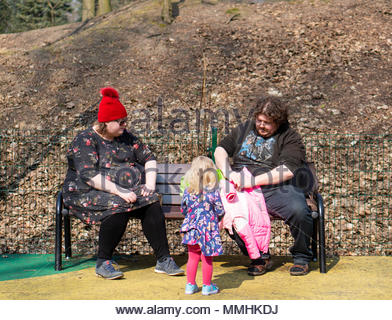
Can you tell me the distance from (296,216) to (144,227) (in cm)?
132

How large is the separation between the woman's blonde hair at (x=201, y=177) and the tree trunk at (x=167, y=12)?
9.15 meters

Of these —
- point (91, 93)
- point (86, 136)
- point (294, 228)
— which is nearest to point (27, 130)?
point (91, 93)

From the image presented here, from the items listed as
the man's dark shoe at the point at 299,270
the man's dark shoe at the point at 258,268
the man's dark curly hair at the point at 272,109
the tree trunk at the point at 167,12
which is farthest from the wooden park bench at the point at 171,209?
the tree trunk at the point at 167,12

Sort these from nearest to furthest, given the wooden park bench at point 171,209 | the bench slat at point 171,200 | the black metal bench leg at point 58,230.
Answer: the wooden park bench at point 171,209 < the black metal bench leg at point 58,230 < the bench slat at point 171,200

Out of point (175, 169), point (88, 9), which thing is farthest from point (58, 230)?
point (88, 9)

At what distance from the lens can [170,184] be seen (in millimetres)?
5016

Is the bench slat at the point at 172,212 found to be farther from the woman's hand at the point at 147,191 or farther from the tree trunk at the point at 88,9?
the tree trunk at the point at 88,9

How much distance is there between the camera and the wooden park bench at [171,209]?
4.38m


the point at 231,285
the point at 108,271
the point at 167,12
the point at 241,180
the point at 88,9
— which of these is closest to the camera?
the point at 231,285

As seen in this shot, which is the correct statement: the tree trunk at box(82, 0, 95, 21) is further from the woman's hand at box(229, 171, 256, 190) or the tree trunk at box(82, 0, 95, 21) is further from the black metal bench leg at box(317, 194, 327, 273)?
the black metal bench leg at box(317, 194, 327, 273)

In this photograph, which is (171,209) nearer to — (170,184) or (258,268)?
(170,184)

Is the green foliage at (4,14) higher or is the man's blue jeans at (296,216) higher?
the green foliage at (4,14)

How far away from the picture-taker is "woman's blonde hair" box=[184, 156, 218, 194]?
366 centimetres

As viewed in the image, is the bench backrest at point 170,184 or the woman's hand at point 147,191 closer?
the woman's hand at point 147,191
